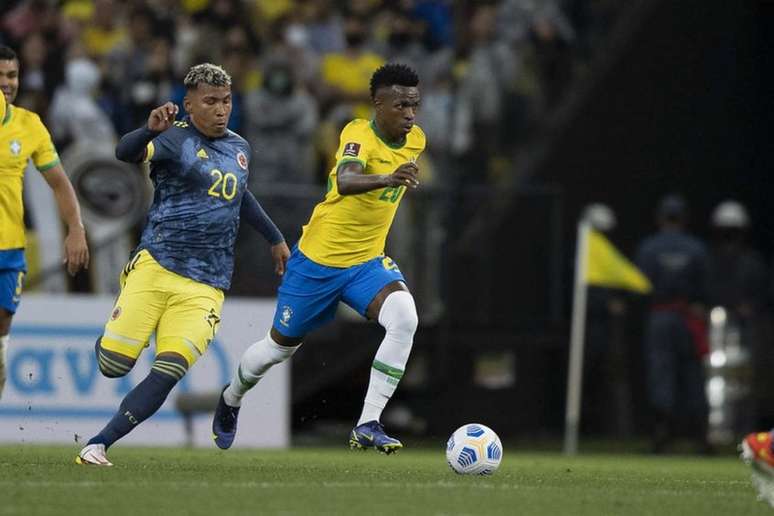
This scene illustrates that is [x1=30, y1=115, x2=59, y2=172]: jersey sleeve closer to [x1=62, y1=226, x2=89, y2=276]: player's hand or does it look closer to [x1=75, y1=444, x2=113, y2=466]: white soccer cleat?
[x1=62, y1=226, x2=89, y2=276]: player's hand

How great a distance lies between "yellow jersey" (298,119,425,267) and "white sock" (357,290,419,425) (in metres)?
0.50

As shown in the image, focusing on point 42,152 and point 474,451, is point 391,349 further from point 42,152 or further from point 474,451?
point 42,152

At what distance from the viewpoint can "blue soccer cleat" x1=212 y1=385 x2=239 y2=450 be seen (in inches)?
491

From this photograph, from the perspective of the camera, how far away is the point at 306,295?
12289 mm

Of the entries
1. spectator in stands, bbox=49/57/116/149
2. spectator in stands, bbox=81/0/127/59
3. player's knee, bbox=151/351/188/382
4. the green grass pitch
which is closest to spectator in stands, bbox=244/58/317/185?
spectator in stands, bbox=49/57/116/149

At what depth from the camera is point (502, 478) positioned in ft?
36.4

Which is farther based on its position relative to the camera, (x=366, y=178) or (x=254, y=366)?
(x=254, y=366)

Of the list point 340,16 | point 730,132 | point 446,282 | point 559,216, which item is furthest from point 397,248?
point 730,132

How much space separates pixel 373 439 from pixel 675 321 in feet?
31.3

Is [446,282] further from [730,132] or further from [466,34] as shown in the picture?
[730,132]

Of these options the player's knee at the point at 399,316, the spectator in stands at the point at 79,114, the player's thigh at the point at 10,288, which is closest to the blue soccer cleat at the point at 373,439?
the player's knee at the point at 399,316

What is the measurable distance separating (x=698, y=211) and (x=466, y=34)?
4.65 m

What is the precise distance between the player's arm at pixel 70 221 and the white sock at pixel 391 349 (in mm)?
1985

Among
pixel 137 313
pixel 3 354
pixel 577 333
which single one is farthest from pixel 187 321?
pixel 577 333
